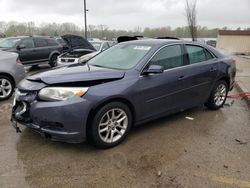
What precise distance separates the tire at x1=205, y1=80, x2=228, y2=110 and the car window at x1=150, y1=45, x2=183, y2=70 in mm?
1336

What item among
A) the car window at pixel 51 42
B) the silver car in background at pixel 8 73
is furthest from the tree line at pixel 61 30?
the silver car in background at pixel 8 73

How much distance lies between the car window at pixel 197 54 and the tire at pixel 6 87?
447 cm

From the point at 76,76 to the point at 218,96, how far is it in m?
3.47

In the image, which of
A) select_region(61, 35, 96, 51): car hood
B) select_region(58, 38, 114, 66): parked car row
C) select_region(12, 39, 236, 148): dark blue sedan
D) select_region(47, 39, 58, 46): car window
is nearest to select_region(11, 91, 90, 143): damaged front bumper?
select_region(12, 39, 236, 148): dark blue sedan

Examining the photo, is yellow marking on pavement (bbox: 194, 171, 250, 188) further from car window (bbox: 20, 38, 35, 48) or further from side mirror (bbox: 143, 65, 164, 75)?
car window (bbox: 20, 38, 35, 48)

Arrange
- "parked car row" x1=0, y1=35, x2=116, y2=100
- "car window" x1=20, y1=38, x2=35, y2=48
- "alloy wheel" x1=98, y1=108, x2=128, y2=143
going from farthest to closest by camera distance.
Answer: "car window" x1=20, y1=38, x2=35, y2=48 → "parked car row" x1=0, y1=35, x2=116, y2=100 → "alloy wheel" x1=98, y1=108, x2=128, y2=143

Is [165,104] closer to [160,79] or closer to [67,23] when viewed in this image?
[160,79]

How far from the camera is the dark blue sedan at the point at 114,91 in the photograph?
11.7 ft

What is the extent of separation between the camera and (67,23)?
7350 centimetres

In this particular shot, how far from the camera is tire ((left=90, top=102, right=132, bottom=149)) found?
3697mm

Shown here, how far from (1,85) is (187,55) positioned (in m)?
4.55

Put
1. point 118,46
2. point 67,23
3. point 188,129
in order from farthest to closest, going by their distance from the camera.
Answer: point 67,23
point 118,46
point 188,129

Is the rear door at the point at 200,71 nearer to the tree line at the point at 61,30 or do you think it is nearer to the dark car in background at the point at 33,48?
the dark car in background at the point at 33,48

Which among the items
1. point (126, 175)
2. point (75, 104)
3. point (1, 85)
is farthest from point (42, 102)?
point (1, 85)
